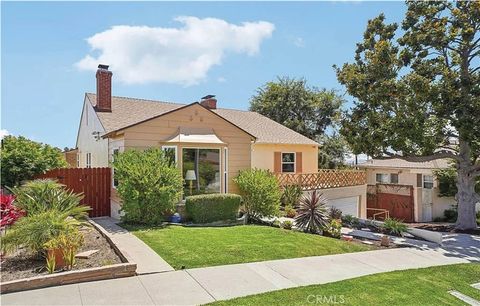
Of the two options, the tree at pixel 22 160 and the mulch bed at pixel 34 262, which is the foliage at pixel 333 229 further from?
the tree at pixel 22 160

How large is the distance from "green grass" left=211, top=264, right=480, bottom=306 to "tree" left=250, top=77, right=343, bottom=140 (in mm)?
29481

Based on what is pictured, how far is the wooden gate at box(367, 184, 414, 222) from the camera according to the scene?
72.8 feet

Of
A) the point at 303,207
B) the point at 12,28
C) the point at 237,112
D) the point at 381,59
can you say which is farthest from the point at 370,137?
the point at 12,28

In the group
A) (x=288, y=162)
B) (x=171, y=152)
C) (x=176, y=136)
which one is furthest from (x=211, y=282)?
(x=288, y=162)

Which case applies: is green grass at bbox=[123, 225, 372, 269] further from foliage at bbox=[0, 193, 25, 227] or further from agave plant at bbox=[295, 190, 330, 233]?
foliage at bbox=[0, 193, 25, 227]

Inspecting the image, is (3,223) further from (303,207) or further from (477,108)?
(477,108)

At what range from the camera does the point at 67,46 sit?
11086mm

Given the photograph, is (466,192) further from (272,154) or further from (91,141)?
(91,141)

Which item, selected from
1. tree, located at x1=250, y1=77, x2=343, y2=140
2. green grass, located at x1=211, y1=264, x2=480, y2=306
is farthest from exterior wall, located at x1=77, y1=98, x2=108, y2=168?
tree, located at x1=250, y1=77, x2=343, y2=140

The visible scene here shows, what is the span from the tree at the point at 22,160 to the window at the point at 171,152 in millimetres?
5021

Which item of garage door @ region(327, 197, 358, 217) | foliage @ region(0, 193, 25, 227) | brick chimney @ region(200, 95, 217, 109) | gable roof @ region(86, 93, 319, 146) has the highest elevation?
brick chimney @ region(200, 95, 217, 109)

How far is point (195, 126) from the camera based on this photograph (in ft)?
45.5

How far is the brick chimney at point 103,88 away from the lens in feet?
56.8

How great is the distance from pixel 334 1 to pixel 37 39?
1003 cm
